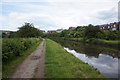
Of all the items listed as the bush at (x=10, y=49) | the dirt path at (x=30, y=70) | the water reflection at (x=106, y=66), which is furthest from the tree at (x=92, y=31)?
the dirt path at (x=30, y=70)

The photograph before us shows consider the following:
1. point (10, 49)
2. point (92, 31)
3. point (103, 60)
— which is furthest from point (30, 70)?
point (92, 31)

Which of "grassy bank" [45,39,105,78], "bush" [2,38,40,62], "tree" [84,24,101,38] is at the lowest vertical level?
"grassy bank" [45,39,105,78]

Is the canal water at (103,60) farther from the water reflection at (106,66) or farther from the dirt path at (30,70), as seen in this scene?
the dirt path at (30,70)

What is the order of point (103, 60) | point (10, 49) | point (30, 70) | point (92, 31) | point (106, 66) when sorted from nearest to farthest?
point (30, 70)
point (10, 49)
point (106, 66)
point (103, 60)
point (92, 31)

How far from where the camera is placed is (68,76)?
5418 millimetres

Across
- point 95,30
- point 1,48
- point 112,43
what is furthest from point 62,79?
point 95,30

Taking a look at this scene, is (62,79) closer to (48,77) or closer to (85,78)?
(48,77)

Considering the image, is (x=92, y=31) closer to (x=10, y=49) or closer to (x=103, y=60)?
(x=103, y=60)

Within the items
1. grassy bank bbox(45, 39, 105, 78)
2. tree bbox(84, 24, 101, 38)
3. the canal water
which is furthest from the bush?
tree bbox(84, 24, 101, 38)

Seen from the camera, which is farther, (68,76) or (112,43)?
(112,43)

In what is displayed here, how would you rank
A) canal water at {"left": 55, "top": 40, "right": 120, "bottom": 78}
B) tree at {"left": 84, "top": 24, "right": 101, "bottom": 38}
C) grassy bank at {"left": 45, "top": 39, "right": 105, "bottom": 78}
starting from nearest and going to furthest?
grassy bank at {"left": 45, "top": 39, "right": 105, "bottom": 78}, canal water at {"left": 55, "top": 40, "right": 120, "bottom": 78}, tree at {"left": 84, "top": 24, "right": 101, "bottom": 38}

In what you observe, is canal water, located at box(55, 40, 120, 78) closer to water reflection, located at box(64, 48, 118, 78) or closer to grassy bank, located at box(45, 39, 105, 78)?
water reflection, located at box(64, 48, 118, 78)

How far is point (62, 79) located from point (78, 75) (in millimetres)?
1101

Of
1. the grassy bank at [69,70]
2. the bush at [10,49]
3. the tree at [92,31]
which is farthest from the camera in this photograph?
the tree at [92,31]
